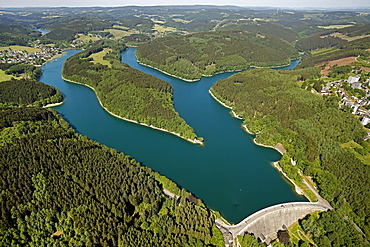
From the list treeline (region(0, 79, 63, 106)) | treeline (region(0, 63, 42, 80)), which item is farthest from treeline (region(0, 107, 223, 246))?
treeline (region(0, 63, 42, 80))

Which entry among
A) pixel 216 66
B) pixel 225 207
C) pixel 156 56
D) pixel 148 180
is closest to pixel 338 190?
pixel 225 207

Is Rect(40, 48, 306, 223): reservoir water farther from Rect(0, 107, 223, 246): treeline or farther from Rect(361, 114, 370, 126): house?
Rect(361, 114, 370, 126): house

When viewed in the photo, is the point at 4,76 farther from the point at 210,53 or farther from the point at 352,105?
the point at 352,105

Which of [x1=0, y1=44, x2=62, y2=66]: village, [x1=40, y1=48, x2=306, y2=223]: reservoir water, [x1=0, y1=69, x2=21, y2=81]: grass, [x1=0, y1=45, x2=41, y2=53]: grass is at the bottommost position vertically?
[x1=40, y1=48, x2=306, y2=223]: reservoir water

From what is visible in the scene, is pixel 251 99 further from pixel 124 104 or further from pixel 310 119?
pixel 124 104

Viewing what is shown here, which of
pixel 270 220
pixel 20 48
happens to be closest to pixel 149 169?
pixel 270 220
